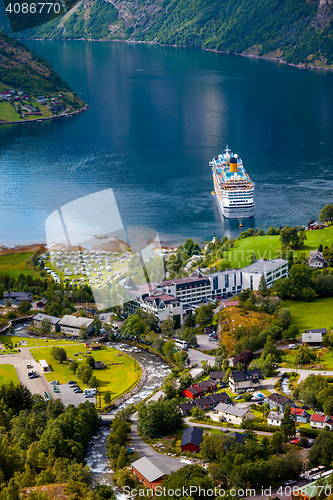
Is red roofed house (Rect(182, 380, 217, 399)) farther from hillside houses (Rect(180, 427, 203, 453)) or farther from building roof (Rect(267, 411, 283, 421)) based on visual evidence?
building roof (Rect(267, 411, 283, 421))

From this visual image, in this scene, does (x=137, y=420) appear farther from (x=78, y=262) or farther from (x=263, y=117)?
(x=263, y=117)

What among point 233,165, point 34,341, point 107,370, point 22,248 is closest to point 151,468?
point 107,370

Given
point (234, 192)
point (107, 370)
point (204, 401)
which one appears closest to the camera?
point (204, 401)

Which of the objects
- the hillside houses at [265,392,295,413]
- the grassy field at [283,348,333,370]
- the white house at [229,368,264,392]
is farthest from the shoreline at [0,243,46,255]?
the hillside houses at [265,392,295,413]

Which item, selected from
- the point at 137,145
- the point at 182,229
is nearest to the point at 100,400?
the point at 182,229

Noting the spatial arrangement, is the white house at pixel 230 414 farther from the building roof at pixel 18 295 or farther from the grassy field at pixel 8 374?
the building roof at pixel 18 295

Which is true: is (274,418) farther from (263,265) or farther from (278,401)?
(263,265)
